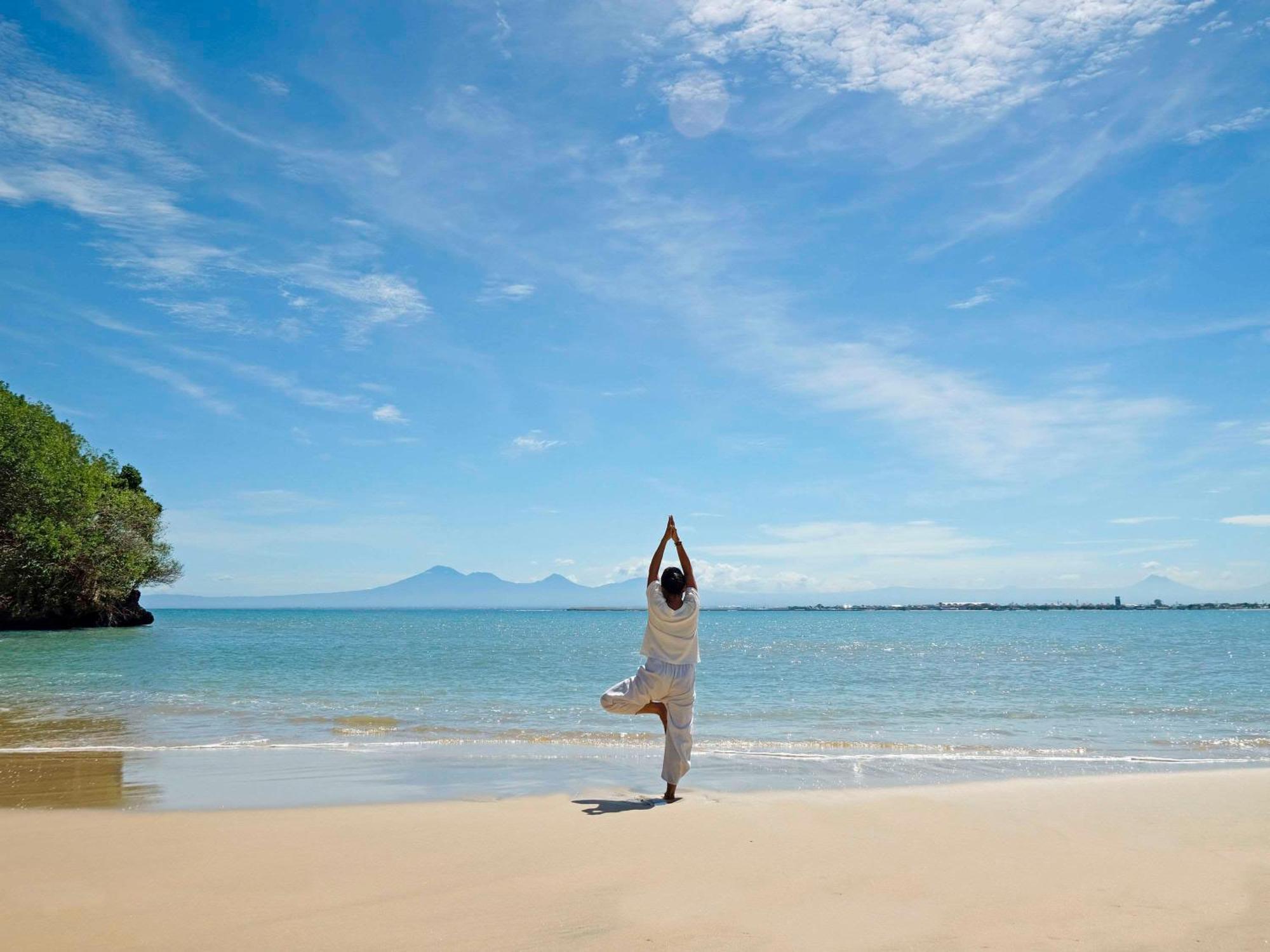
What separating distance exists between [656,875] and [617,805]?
7.29ft

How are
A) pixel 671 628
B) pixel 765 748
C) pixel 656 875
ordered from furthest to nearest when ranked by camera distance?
1. pixel 765 748
2. pixel 671 628
3. pixel 656 875

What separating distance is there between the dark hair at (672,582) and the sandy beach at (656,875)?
179cm

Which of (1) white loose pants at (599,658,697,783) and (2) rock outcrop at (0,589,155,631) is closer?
(1) white loose pants at (599,658,697,783)

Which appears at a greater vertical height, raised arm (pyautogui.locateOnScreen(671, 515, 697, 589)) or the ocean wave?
raised arm (pyautogui.locateOnScreen(671, 515, 697, 589))

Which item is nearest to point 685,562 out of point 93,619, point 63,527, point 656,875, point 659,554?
point 659,554

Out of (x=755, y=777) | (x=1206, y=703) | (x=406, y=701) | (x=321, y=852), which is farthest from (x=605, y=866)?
(x=1206, y=703)

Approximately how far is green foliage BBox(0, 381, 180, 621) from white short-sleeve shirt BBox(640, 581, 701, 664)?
1746 inches

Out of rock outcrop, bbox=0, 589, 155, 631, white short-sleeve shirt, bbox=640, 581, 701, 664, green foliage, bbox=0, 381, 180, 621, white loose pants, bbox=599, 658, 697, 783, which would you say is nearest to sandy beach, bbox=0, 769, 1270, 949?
white loose pants, bbox=599, 658, 697, 783

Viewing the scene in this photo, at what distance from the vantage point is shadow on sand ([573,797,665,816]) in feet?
23.6

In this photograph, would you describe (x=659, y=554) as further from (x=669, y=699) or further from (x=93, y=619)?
(x=93, y=619)

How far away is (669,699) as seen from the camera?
7.88m

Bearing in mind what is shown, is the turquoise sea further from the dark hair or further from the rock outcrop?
the rock outcrop

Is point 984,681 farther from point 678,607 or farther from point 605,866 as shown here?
point 605,866

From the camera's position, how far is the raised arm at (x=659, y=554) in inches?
312
